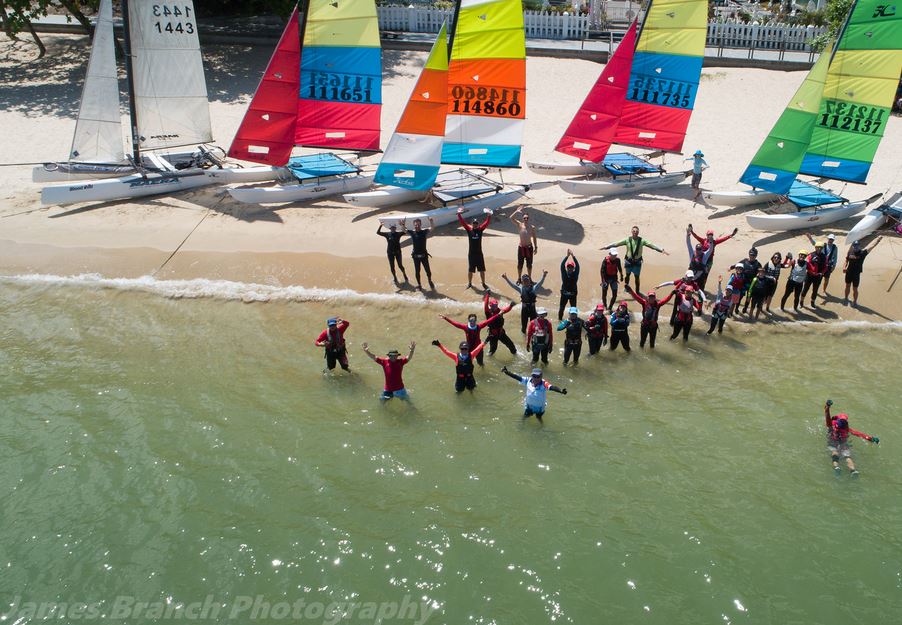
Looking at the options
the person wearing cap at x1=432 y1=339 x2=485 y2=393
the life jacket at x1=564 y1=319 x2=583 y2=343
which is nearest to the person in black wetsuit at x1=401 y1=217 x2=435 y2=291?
the person wearing cap at x1=432 y1=339 x2=485 y2=393

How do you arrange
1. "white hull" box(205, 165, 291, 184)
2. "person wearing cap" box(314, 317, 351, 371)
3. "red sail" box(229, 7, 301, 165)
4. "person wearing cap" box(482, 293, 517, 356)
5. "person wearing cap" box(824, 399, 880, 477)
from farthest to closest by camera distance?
1. "white hull" box(205, 165, 291, 184)
2. "red sail" box(229, 7, 301, 165)
3. "person wearing cap" box(482, 293, 517, 356)
4. "person wearing cap" box(314, 317, 351, 371)
5. "person wearing cap" box(824, 399, 880, 477)

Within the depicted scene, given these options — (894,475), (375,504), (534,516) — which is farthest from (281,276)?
(894,475)

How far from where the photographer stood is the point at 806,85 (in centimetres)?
1784

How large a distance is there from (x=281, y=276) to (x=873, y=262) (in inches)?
579

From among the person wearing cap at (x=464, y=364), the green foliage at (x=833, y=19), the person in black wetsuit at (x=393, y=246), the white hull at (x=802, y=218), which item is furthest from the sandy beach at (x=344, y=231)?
the green foliage at (x=833, y=19)

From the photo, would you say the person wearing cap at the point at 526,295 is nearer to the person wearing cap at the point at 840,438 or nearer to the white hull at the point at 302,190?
the person wearing cap at the point at 840,438

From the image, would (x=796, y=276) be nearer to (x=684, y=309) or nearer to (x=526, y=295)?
(x=684, y=309)

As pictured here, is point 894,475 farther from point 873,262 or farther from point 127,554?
point 127,554

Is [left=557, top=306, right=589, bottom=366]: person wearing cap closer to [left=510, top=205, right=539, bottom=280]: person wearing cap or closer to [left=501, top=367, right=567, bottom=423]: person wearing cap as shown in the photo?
[left=501, top=367, right=567, bottom=423]: person wearing cap

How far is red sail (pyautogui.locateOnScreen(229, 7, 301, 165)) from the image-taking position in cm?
1867

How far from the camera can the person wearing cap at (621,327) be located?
13413 mm

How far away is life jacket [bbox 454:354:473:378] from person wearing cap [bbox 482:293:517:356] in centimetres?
102

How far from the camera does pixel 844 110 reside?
58.6 feet

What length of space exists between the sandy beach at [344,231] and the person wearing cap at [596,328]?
93.0 inches
